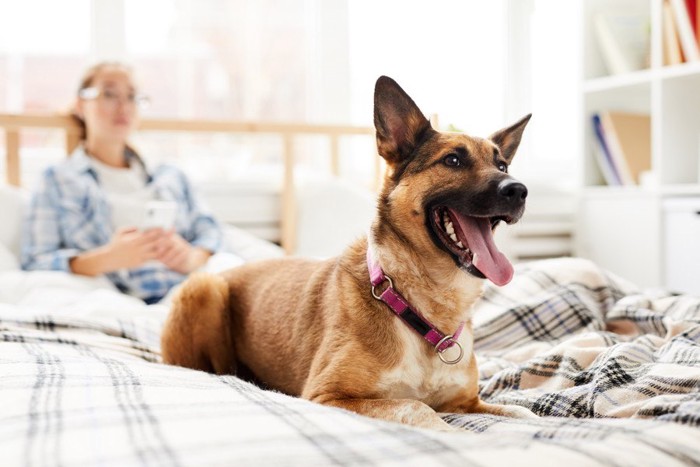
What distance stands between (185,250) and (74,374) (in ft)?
4.40

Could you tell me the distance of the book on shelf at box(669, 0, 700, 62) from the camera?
2.87m

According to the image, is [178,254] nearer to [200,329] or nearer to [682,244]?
[200,329]

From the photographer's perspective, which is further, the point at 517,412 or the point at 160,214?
the point at 160,214

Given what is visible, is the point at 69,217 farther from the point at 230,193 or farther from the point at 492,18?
the point at 492,18

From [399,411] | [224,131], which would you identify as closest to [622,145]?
[224,131]

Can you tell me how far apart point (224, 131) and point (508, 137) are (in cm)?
196

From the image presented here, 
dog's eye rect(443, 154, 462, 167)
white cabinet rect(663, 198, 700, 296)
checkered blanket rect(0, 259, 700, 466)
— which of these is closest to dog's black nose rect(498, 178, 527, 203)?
dog's eye rect(443, 154, 462, 167)

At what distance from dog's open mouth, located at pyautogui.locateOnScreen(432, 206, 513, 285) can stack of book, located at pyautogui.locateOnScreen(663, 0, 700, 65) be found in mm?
2010

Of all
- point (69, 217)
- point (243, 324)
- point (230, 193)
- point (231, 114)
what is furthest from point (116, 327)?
point (231, 114)

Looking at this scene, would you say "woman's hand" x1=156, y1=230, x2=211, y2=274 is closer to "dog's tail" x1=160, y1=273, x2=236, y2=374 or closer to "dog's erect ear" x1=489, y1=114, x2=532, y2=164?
"dog's tail" x1=160, y1=273, x2=236, y2=374

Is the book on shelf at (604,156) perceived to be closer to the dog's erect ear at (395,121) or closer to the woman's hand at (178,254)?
the woman's hand at (178,254)

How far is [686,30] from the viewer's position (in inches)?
114

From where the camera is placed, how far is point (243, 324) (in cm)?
173

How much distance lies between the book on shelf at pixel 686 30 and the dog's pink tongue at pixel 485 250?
79.5 inches
